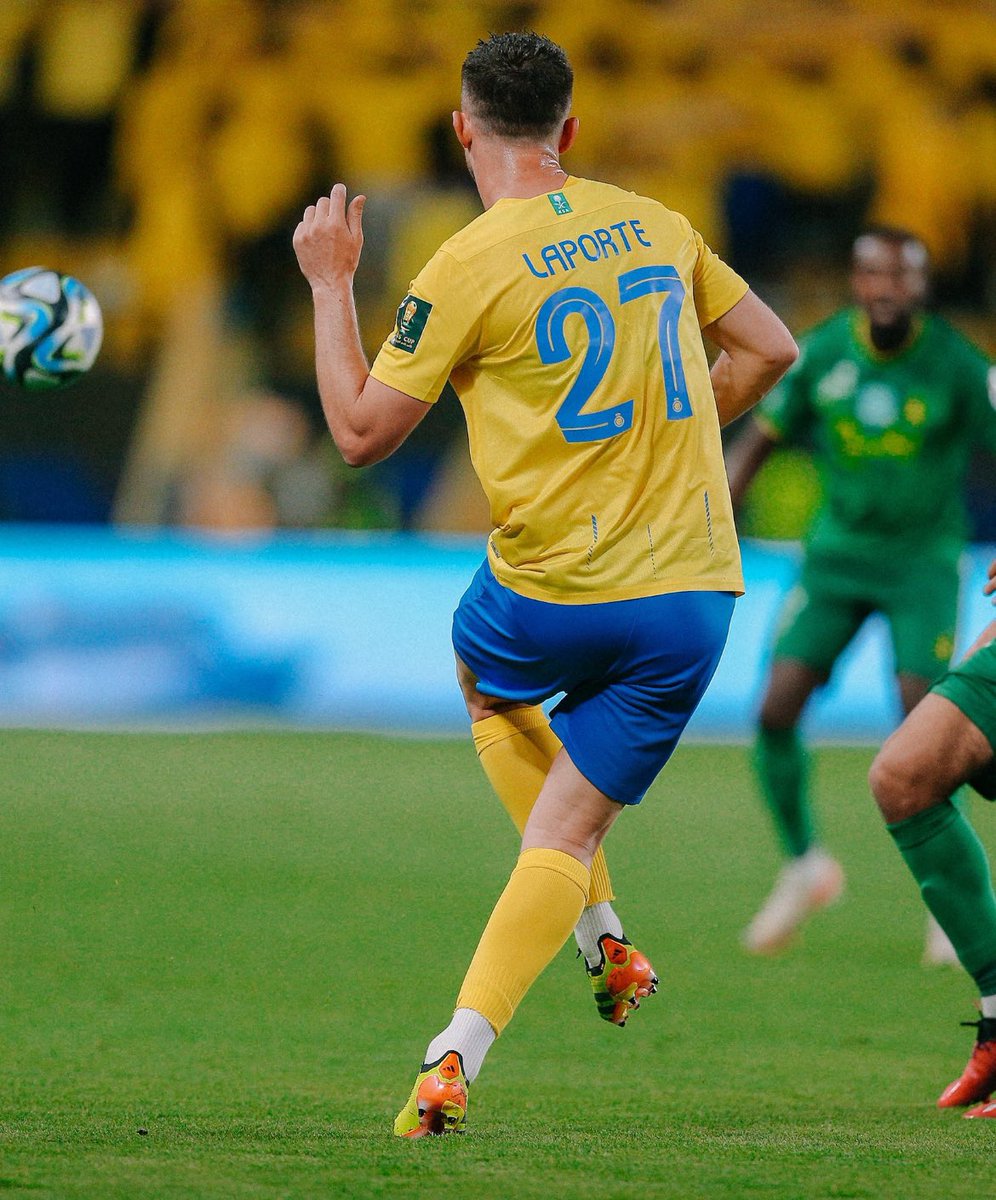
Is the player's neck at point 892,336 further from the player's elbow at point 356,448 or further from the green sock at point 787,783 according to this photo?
the player's elbow at point 356,448

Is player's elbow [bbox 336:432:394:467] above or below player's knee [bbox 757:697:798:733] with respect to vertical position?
above

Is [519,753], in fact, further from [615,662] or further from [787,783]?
[787,783]

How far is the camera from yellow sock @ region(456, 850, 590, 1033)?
12.0 ft

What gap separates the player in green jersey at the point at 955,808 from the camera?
13.1 ft

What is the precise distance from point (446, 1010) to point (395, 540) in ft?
27.6

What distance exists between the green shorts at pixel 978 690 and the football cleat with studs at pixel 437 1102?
1295mm

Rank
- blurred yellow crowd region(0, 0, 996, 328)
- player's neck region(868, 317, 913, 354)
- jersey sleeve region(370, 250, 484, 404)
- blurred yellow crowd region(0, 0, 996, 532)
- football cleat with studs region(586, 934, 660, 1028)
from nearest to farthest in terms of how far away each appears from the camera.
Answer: jersey sleeve region(370, 250, 484, 404) → football cleat with studs region(586, 934, 660, 1028) → player's neck region(868, 317, 913, 354) → blurred yellow crowd region(0, 0, 996, 532) → blurred yellow crowd region(0, 0, 996, 328)

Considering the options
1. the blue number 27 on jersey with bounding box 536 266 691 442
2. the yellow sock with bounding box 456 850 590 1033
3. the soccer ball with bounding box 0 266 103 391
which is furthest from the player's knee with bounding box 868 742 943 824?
the soccer ball with bounding box 0 266 103 391

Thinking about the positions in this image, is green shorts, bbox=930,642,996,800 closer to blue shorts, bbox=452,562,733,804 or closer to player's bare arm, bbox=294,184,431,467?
blue shorts, bbox=452,562,733,804

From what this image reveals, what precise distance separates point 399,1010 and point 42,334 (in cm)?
211

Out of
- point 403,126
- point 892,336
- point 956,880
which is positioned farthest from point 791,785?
point 403,126

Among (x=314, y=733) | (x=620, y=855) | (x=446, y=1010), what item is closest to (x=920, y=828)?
(x=446, y=1010)

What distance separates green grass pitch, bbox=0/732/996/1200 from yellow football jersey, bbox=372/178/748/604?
1.11m

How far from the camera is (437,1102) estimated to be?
3.46 metres
